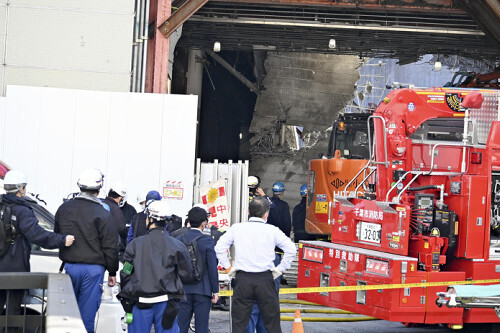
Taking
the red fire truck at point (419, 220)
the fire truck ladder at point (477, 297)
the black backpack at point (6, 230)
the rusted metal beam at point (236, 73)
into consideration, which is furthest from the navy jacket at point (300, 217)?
the black backpack at point (6, 230)

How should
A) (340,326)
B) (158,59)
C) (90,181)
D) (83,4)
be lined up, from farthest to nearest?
(158,59) < (83,4) < (340,326) < (90,181)

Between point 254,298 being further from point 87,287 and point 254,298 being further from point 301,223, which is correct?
point 301,223

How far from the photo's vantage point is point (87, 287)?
871cm

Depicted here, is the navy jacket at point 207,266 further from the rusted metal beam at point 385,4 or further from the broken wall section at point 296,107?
the broken wall section at point 296,107

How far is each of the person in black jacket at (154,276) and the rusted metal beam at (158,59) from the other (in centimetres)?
934

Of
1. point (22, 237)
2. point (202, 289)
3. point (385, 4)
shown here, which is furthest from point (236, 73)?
point (22, 237)

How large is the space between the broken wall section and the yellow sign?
793cm

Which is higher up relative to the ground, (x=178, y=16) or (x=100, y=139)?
(x=178, y=16)

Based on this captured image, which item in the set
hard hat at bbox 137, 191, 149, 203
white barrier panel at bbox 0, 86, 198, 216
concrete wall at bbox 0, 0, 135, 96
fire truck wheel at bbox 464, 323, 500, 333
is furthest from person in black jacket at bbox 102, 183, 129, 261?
fire truck wheel at bbox 464, 323, 500, 333

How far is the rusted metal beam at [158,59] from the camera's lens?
17.5 m

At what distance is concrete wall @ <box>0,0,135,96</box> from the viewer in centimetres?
1661

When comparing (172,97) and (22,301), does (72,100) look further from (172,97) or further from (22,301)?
(22,301)

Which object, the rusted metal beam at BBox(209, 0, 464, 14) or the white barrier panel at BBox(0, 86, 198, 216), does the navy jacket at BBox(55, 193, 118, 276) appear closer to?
the white barrier panel at BBox(0, 86, 198, 216)

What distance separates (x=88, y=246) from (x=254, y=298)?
69.5 inches
